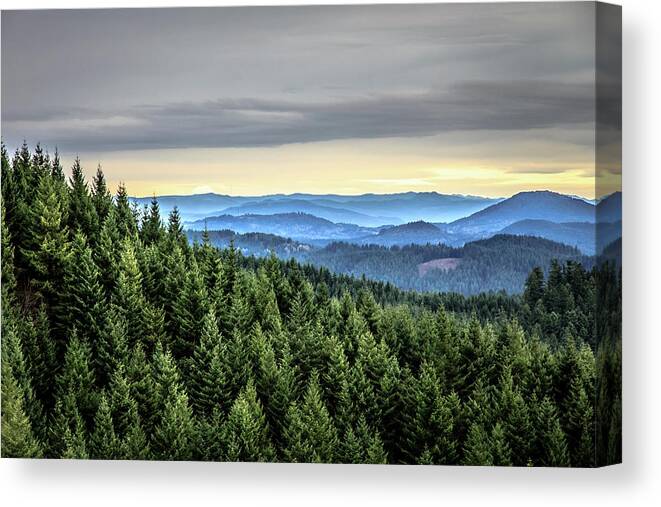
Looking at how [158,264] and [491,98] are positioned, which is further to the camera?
[158,264]

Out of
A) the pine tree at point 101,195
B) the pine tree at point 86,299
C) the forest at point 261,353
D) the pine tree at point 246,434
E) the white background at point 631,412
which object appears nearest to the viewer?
the forest at point 261,353

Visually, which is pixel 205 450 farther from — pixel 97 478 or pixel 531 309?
pixel 531 309

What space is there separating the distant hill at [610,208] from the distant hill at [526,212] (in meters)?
0.07

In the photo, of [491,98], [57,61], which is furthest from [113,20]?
[491,98]

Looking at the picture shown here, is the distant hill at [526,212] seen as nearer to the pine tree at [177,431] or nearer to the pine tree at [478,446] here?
the pine tree at [478,446]

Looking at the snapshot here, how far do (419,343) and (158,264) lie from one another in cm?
236

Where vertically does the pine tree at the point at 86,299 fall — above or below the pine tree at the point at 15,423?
above

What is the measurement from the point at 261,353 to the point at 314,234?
109 centimetres

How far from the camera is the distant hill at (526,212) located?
35.4 ft

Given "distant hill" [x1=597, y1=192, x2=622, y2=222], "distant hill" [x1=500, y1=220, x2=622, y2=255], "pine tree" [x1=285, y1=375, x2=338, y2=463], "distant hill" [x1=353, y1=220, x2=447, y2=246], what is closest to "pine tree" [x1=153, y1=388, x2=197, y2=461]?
"pine tree" [x1=285, y1=375, x2=338, y2=463]

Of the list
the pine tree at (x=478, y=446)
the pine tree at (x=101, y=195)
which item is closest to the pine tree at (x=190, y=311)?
the pine tree at (x=101, y=195)

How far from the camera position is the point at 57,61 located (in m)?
11.5

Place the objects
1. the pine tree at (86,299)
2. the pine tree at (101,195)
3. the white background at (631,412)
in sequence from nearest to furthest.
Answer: the white background at (631,412)
the pine tree at (86,299)
the pine tree at (101,195)

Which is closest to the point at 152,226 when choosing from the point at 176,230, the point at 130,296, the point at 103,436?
the point at 176,230
